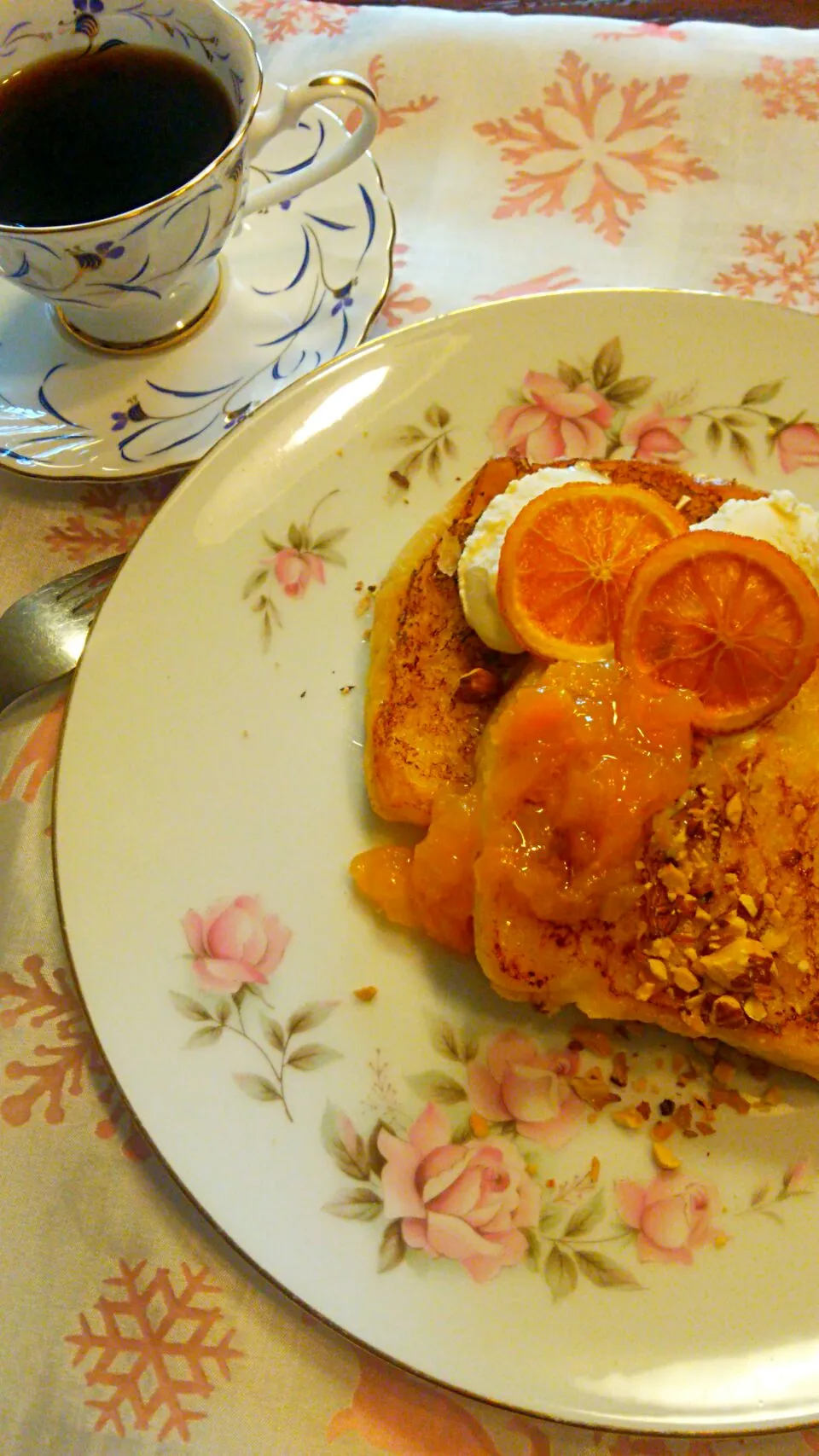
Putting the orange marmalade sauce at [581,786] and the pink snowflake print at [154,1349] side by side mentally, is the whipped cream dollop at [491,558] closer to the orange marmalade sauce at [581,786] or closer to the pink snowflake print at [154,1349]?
the orange marmalade sauce at [581,786]

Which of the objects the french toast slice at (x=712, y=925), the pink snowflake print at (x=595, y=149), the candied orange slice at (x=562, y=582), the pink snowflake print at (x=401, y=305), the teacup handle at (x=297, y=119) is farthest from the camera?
the pink snowflake print at (x=595, y=149)

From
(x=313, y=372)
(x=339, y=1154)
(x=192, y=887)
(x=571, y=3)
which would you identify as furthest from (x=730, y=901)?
(x=571, y=3)

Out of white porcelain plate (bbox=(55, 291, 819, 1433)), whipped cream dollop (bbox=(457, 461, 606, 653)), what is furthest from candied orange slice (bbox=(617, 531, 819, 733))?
white porcelain plate (bbox=(55, 291, 819, 1433))

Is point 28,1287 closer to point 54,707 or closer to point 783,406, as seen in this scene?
point 54,707

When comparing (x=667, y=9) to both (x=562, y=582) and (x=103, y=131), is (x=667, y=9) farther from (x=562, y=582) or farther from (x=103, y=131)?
(x=562, y=582)

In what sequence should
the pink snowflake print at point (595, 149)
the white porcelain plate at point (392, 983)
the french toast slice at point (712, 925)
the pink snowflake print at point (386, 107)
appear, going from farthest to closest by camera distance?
the pink snowflake print at point (386, 107) < the pink snowflake print at point (595, 149) < the french toast slice at point (712, 925) < the white porcelain plate at point (392, 983)

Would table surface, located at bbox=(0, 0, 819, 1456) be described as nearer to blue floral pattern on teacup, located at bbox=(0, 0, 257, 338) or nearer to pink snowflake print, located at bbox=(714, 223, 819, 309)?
pink snowflake print, located at bbox=(714, 223, 819, 309)

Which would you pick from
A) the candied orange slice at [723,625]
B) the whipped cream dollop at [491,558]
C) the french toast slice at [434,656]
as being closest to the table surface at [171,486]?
the french toast slice at [434,656]
